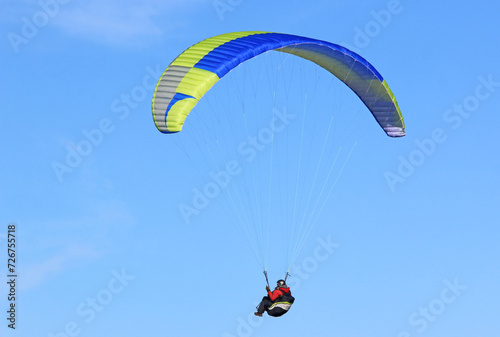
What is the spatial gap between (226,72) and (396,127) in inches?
299

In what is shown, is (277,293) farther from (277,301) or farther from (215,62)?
(215,62)

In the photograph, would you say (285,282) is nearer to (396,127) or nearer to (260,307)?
(260,307)

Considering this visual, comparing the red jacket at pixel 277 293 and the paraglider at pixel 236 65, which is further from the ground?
the paraglider at pixel 236 65

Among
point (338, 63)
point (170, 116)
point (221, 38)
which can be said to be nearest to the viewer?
point (170, 116)

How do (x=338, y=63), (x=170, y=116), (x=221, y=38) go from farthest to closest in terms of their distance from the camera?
1. (x=338, y=63)
2. (x=221, y=38)
3. (x=170, y=116)

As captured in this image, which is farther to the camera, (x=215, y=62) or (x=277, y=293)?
(x=277, y=293)

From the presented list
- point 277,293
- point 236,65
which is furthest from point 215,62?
point 277,293

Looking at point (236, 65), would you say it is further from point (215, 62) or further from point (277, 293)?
point (277, 293)

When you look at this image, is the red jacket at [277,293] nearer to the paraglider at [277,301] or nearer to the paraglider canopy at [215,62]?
the paraglider at [277,301]

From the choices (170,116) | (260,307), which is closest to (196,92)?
(170,116)

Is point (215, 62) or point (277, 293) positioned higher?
point (215, 62)

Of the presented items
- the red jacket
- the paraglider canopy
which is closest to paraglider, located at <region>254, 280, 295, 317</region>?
the red jacket

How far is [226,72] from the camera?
2778 cm

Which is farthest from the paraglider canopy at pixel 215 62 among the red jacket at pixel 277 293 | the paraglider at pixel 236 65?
the red jacket at pixel 277 293
